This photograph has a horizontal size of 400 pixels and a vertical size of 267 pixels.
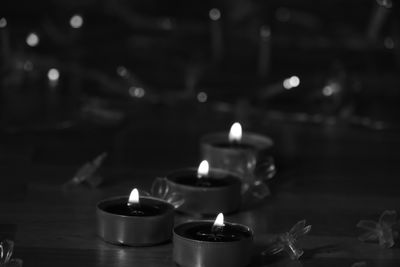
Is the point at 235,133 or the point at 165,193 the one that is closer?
the point at 165,193

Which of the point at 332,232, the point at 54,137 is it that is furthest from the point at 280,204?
the point at 54,137

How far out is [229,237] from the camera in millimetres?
1350

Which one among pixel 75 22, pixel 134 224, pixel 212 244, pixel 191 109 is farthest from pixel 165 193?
pixel 75 22

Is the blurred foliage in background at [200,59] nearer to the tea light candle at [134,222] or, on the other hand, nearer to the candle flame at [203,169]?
the candle flame at [203,169]

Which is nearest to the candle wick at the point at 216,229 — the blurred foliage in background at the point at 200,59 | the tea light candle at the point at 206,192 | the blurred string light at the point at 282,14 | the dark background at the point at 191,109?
the dark background at the point at 191,109

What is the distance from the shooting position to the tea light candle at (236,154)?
1.83 m

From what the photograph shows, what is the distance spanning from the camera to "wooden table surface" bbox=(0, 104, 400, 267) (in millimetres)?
1454

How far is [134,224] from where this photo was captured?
141cm

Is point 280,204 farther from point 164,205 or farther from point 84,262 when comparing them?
point 84,262

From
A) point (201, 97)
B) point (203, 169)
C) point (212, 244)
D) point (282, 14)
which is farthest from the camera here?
point (282, 14)

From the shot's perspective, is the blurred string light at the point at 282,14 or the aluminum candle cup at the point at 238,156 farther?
the blurred string light at the point at 282,14

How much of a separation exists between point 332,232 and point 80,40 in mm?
2144

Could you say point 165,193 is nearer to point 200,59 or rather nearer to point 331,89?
point 331,89

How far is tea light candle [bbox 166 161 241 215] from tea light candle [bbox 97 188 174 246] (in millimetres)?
121
